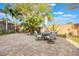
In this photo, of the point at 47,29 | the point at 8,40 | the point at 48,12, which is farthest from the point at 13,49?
the point at 48,12

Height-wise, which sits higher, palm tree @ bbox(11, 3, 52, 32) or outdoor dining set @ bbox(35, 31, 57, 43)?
palm tree @ bbox(11, 3, 52, 32)

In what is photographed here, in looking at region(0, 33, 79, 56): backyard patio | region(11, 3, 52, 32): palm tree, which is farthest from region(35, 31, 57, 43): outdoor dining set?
region(11, 3, 52, 32): palm tree

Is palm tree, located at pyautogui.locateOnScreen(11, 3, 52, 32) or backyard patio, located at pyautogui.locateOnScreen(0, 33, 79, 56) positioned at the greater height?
palm tree, located at pyautogui.locateOnScreen(11, 3, 52, 32)

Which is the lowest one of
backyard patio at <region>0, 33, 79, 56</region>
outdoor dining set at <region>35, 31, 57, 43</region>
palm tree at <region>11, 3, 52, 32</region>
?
backyard patio at <region>0, 33, 79, 56</region>

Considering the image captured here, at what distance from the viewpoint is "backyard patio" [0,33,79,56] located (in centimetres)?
224

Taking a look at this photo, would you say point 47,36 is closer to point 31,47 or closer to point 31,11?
point 31,47

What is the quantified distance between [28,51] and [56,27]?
46cm

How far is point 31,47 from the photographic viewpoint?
7.45ft

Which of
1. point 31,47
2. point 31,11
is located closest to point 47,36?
point 31,47

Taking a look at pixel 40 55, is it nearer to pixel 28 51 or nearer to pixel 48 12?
pixel 28 51

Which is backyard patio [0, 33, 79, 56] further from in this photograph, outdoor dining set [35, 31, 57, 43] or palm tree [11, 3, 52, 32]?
palm tree [11, 3, 52, 32]

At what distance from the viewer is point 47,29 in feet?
7.48

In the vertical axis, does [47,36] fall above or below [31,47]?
above

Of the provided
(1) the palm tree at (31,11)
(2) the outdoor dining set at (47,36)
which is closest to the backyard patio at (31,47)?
(2) the outdoor dining set at (47,36)
